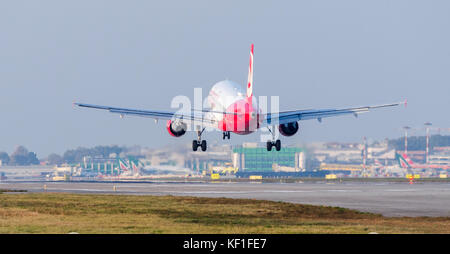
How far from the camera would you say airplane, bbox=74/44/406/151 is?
83875mm

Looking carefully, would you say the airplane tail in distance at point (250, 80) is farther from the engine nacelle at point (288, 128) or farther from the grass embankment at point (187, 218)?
the grass embankment at point (187, 218)

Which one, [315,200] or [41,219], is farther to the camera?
[315,200]

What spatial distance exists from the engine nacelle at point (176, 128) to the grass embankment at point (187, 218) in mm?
27624

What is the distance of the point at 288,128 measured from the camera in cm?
9319

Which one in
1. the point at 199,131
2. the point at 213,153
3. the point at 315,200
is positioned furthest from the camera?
the point at 213,153

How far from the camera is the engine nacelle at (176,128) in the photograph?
3661 inches

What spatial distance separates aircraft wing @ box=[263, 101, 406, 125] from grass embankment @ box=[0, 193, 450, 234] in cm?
2435

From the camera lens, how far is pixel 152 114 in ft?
308

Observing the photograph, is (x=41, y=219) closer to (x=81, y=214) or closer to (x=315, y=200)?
(x=81, y=214)

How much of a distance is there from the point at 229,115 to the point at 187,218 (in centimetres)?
3596
